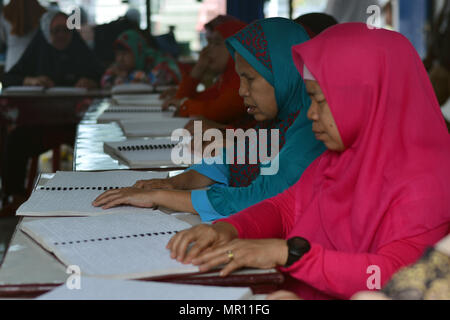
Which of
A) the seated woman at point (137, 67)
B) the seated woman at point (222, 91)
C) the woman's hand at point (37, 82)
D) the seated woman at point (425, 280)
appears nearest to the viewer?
the seated woman at point (425, 280)

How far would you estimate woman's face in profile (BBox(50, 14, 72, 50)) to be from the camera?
4566 mm

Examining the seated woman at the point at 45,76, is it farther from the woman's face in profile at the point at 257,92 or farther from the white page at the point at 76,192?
the woman's face in profile at the point at 257,92

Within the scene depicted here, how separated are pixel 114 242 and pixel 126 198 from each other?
1.00ft

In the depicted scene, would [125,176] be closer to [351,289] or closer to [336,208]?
[336,208]

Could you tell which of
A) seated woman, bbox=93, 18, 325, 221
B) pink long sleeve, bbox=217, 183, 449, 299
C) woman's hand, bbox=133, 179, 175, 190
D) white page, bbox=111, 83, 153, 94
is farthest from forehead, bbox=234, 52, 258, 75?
white page, bbox=111, 83, 153, 94

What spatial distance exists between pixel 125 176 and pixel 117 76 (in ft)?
10.3

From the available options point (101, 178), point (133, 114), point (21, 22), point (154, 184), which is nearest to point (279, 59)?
point (154, 184)

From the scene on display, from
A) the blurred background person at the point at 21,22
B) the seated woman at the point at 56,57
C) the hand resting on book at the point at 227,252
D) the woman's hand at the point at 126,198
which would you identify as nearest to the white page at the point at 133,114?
the woman's hand at the point at 126,198

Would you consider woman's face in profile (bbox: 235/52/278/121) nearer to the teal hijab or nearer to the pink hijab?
the teal hijab

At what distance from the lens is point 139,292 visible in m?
0.83

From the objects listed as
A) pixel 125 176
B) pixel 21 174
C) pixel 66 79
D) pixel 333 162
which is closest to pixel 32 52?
pixel 66 79

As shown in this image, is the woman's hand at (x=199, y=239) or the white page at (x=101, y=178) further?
the white page at (x=101, y=178)

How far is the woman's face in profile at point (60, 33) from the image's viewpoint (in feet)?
15.0

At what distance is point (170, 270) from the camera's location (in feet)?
3.00
